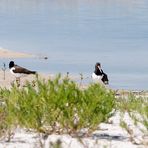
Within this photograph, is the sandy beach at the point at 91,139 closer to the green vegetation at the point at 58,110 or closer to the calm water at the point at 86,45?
the green vegetation at the point at 58,110

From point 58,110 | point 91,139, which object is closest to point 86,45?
point 58,110

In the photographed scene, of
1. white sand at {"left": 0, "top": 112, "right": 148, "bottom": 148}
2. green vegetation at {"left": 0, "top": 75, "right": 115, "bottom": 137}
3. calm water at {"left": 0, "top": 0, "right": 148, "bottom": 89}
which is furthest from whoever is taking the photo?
calm water at {"left": 0, "top": 0, "right": 148, "bottom": 89}

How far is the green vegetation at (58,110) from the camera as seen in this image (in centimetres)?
795

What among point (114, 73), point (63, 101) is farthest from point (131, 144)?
point (114, 73)

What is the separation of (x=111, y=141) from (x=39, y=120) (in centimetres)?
74

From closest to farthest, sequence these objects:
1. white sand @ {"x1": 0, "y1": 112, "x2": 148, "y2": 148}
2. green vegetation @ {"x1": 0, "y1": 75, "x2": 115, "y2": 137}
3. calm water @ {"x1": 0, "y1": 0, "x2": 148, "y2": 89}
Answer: white sand @ {"x1": 0, "y1": 112, "x2": 148, "y2": 148} → green vegetation @ {"x1": 0, "y1": 75, "x2": 115, "y2": 137} → calm water @ {"x1": 0, "y1": 0, "x2": 148, "y2": 89}

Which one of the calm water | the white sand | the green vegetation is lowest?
the white sand

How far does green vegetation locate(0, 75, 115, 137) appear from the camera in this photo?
795 centimetres

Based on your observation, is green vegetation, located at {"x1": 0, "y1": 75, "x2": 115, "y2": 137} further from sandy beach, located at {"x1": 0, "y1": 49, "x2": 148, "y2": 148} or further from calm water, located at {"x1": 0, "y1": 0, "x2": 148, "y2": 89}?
calm water, located at {"x1": 0, "y1": 0, "x2": 148, "y2": 89}

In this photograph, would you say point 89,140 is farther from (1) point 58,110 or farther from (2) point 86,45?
(2) point 86,45

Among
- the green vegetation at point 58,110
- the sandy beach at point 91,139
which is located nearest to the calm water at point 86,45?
the sandy beach at point 91,139

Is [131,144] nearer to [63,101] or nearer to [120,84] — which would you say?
[63,101]

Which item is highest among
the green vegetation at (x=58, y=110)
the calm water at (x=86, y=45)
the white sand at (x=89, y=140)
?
the calm water at (x=86, y=45)

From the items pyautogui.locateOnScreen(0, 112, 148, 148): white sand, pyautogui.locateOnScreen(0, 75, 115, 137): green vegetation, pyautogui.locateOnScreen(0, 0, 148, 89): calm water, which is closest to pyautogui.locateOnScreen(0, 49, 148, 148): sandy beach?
pyautogui.locateOnScreen(0, 112, 148, 148): white sand
